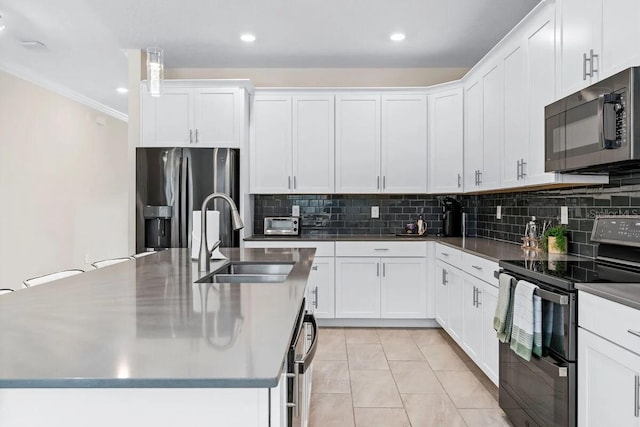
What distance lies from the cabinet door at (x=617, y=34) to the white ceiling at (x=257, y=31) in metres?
1.39

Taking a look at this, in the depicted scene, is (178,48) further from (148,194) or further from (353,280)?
(353,280)

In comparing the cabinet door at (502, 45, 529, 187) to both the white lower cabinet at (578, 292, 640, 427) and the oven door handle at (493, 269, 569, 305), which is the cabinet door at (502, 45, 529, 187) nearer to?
the oven door handle at (493, 269, 569, 305)

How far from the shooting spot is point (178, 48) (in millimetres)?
4375

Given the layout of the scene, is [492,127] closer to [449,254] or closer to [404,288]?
[449,254]

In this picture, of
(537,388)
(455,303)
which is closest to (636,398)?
(537,388)

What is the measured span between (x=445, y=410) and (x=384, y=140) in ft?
9.01

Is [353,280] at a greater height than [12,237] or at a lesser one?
lesser

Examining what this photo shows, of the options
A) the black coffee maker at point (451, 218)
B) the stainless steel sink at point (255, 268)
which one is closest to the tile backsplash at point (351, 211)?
the black coffee maker at point (451, 218)

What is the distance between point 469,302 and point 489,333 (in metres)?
0.47

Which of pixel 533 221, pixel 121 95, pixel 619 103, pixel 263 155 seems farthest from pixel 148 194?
pixel 619 103

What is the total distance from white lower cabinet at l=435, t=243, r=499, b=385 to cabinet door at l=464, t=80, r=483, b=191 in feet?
2.19

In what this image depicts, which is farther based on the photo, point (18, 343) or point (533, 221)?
point (533, 221)

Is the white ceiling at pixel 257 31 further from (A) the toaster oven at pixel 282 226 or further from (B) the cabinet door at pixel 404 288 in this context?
(B) the cabinet door at pixel 404 288

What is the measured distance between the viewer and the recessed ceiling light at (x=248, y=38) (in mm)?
4027
